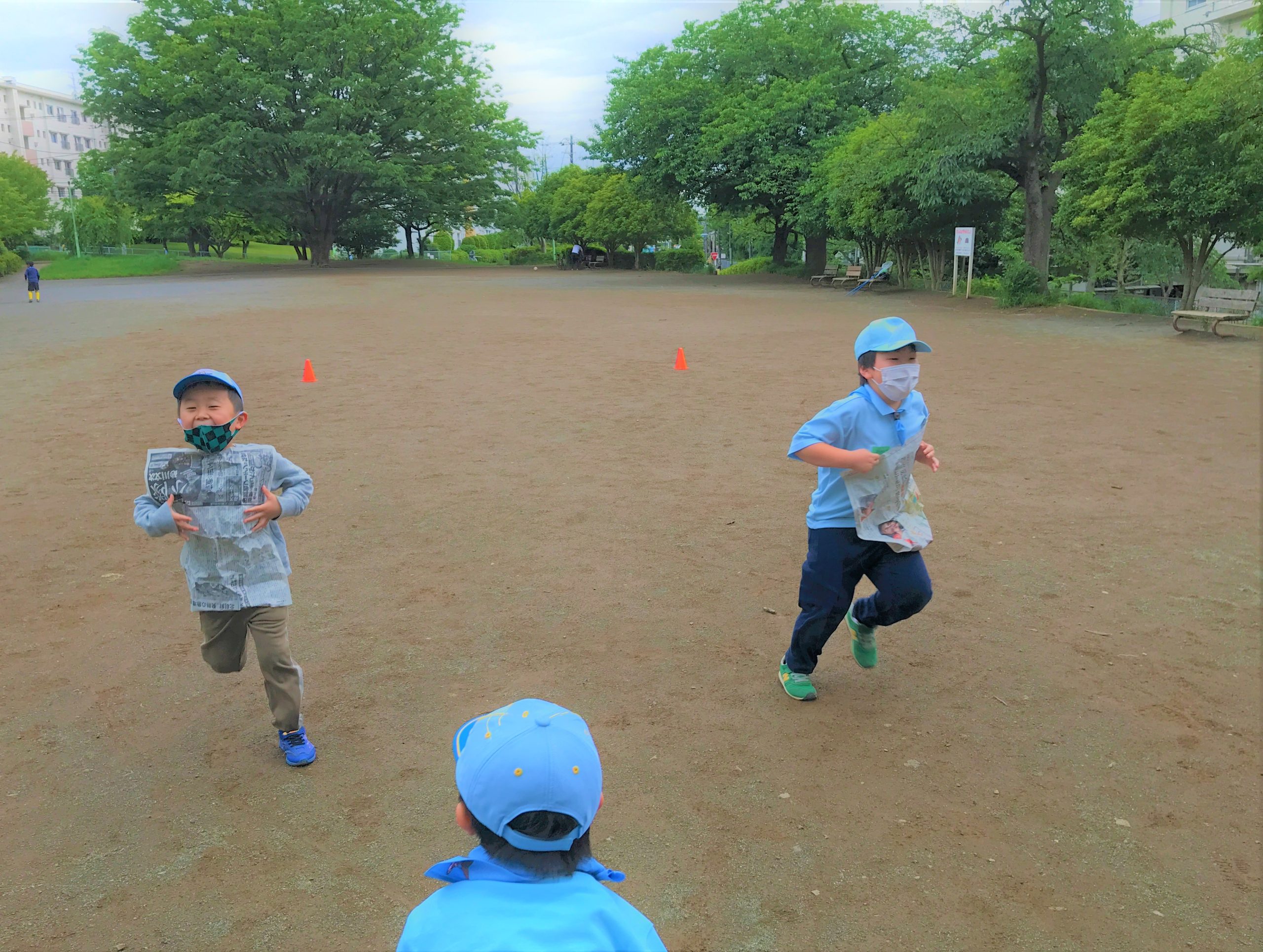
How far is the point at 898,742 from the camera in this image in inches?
153

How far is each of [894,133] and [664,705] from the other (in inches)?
1014

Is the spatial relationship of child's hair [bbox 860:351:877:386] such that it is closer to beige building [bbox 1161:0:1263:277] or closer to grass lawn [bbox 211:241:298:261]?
beige building [bbox 1161:0:1263:277]

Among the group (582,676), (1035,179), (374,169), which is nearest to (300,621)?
(582,676)

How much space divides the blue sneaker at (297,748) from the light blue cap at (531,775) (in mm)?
→ 2340

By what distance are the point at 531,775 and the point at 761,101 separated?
125 ft

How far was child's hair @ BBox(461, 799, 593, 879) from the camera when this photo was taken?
1.61 m

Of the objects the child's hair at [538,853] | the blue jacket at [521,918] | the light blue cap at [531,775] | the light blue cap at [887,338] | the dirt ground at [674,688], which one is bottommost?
the dirt ground at [674,688]

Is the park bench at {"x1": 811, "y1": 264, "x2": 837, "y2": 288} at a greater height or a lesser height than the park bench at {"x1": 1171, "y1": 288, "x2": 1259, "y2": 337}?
greater

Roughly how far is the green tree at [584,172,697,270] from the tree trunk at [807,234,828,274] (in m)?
15.8

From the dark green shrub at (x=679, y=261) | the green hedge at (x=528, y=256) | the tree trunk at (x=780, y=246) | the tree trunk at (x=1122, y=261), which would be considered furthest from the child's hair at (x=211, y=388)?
the green hedge at (x=528, y=256)

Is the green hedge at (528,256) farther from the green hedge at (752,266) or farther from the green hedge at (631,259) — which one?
the green hedge at (752,266)

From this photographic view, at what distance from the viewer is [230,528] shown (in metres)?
3.47

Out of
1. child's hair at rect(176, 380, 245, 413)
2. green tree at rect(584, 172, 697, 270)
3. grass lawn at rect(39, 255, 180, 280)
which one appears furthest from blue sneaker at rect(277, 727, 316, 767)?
green tree at rect(584, 172, 697, 270)

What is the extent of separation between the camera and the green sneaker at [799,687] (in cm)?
421
